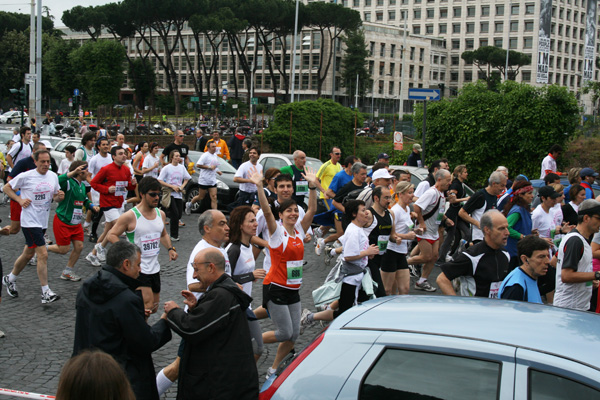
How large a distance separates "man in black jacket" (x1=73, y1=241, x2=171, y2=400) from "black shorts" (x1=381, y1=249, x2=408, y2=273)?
4.06 m

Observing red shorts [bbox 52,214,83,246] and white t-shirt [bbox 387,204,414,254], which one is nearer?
white t-shirt [bbox 387,204,414,254]

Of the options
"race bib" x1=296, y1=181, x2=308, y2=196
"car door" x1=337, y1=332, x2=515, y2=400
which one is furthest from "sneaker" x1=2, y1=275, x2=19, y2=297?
"car door" x1=337, y1=332, x2=515, y2=400

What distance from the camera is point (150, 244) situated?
6621mm

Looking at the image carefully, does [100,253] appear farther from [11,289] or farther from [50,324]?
[50,324]

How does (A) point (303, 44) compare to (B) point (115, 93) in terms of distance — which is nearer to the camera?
(B) point (115, 93)

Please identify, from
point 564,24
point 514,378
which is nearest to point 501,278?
point 514,378

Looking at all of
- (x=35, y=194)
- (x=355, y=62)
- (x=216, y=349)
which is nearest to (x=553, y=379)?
(x=216, y=349)

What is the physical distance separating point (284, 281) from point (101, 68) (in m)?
66.4

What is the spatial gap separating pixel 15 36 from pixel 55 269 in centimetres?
7574

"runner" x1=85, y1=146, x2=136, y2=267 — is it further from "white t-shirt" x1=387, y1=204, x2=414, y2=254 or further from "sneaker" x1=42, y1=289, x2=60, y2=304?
"white t-shirt" x1=387, y1=204, x2=414, y2=254

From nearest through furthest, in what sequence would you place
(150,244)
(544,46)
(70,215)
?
1. (150,244)
2. (70,215)
3. (544,46)

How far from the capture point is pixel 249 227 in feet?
18.4

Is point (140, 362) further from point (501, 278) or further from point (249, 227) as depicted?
point (501, 278)

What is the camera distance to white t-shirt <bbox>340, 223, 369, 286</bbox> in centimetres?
625
